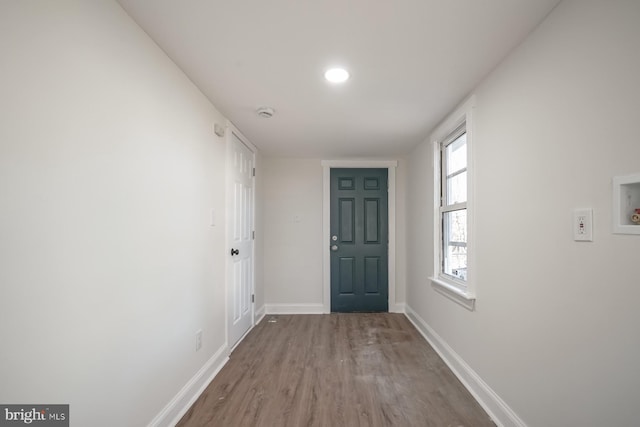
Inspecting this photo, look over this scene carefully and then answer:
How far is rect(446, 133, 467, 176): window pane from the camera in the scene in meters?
2.62

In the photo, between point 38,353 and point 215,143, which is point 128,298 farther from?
point 215,143

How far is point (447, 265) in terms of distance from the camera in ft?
9.71

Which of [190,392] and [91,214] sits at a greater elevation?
[91,214]

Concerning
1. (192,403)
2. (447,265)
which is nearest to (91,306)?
(192,403)

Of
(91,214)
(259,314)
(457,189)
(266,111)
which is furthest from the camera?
(259,314)

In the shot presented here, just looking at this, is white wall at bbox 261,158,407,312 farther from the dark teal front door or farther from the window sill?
the window sill

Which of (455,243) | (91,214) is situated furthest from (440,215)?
(91,214)

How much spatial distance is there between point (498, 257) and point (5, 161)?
7.71 ft

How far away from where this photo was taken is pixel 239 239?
3184mm

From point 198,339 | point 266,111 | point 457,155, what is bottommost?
point 198,339

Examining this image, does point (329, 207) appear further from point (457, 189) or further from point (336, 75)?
point (336, 75)

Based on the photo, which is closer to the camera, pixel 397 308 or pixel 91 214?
pixel 91 214

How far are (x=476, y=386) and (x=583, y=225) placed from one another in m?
1.45

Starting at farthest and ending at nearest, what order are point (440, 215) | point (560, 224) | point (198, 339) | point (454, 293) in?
point (440, 215), point (454, 293), point (198, 339), point (560, 224)
